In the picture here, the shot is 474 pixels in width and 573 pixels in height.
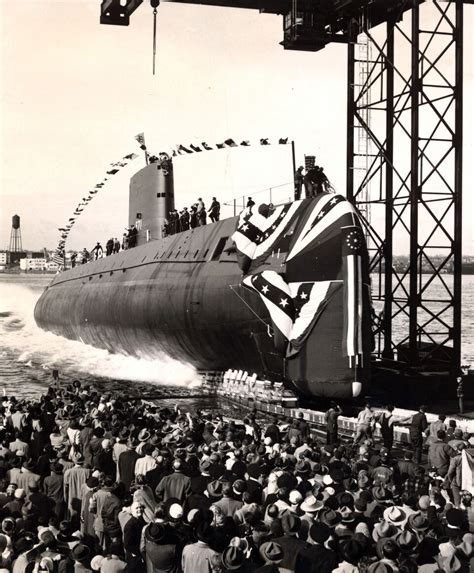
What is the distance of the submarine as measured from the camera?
17.8 m

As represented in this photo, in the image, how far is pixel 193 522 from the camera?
6.73 m

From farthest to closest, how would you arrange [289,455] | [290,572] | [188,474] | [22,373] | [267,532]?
[22,373]
[289,455]
[188,474]
[267,532]
[290,572]

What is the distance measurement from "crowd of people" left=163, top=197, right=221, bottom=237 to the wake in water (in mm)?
4787

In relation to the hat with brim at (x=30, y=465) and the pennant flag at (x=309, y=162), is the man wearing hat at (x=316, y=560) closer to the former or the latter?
the hat with brim at (x=30, y=465)

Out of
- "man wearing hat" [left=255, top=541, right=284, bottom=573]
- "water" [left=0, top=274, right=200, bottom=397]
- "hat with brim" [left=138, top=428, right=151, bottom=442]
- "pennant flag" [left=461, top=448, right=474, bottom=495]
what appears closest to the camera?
"man wearing hat" [left=255, top=541, right=284, bottom=573]

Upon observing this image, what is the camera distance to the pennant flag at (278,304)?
60.2 feet

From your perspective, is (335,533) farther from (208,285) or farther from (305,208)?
(208,285)

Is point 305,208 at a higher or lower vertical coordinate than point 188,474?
higher

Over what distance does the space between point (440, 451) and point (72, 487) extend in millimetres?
5308

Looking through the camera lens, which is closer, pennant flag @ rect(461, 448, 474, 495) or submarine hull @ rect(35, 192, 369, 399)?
pennant flag @ rect(461, 448, 474, 495)

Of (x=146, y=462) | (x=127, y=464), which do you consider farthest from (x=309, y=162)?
(x=146, y=462)

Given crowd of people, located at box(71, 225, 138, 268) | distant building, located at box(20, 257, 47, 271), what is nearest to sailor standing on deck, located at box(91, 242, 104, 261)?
crowd of people, located at box(71, 225, 138, 268)

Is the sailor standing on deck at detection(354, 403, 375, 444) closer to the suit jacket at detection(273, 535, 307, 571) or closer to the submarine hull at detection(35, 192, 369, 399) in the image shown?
the submarine hull at detection(35, 192, 369, 399)

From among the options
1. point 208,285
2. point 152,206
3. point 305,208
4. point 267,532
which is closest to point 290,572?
point 267,532
